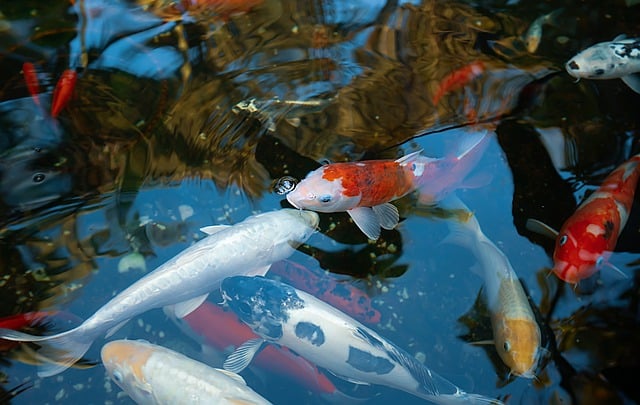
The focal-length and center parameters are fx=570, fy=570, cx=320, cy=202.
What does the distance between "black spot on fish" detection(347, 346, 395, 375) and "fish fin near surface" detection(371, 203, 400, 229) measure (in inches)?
Result: 28.9

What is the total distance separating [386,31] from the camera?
13.7 feet

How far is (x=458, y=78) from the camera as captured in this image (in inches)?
150

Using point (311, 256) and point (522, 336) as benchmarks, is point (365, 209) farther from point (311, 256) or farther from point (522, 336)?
point (522, 336)

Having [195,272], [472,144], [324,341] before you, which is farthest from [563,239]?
[195,272]

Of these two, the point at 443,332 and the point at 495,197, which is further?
the point at 495,197

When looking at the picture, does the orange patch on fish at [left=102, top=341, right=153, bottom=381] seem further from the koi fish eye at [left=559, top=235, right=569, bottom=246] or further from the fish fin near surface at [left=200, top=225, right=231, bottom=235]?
the koi fish eye at [left=559, top=235, right=569, bottom=246]

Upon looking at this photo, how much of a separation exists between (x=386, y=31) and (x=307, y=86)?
849 millimetres

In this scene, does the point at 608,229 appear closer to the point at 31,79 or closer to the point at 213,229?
the point at 213,229

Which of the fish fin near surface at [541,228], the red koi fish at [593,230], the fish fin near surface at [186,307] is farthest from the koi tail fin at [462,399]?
the fish fin near surface at [186,307]

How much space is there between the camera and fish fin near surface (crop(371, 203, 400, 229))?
3.01 metres

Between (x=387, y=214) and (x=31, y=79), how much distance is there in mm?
2606

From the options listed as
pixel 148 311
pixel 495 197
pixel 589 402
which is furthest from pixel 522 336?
pixel 148 311

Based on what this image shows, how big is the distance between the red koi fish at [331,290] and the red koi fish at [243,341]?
13.0 inches

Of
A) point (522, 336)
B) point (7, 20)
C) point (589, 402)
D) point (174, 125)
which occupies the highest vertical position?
point (7, 20)
